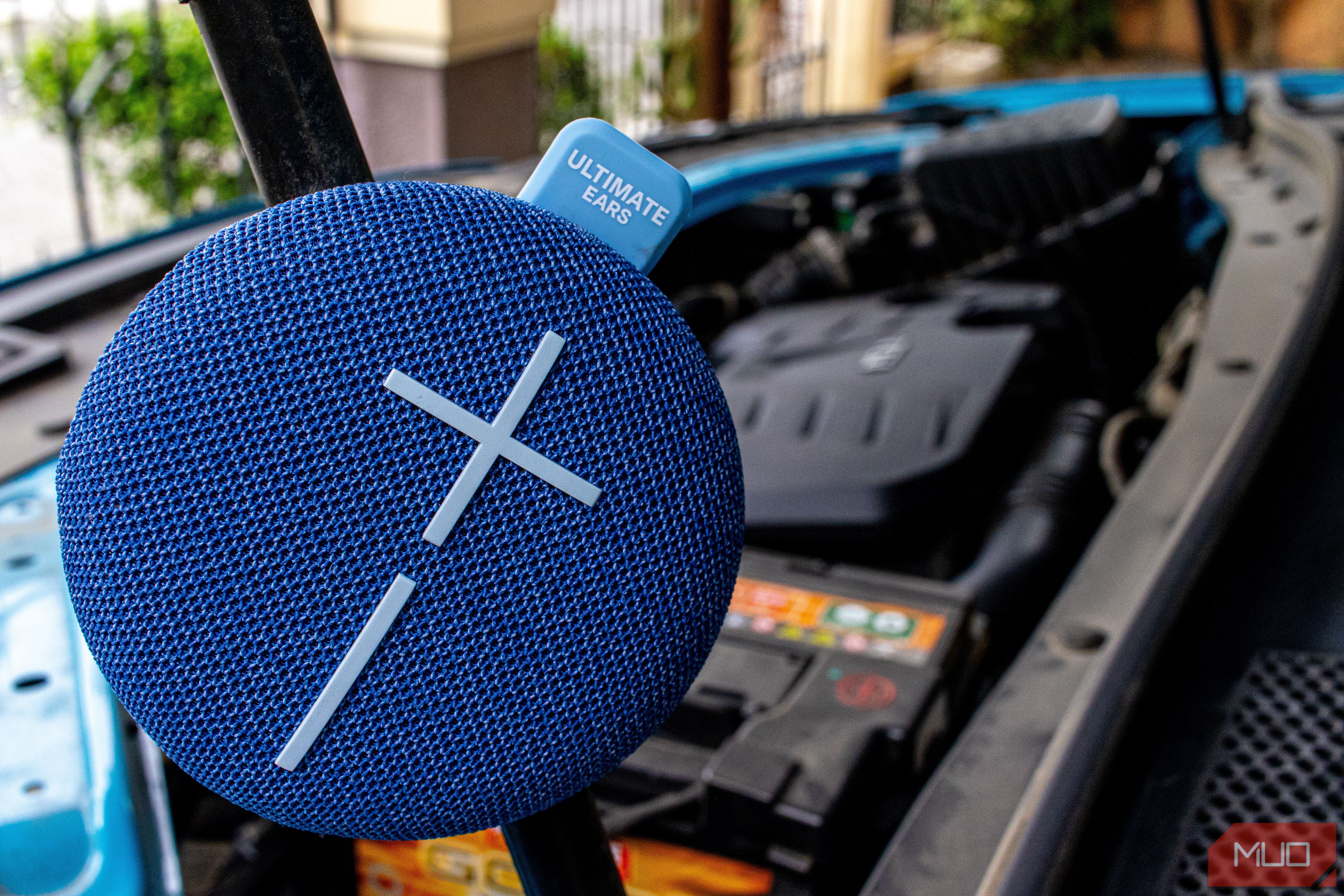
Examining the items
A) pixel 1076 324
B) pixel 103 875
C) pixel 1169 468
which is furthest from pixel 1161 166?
pixel 103 875

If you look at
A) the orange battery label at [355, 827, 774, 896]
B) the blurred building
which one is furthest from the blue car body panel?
the blurred building

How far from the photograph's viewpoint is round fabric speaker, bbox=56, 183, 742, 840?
362mm

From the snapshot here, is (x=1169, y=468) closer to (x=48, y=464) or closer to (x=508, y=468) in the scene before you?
(x=508, y=468)

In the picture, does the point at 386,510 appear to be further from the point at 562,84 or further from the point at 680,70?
the point at 680,70

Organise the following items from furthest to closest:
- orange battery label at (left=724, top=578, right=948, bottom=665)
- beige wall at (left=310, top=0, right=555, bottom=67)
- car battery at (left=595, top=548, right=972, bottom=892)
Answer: beige wall at (left=310, top=0, right=555, bottom=67)
orange battery label at (left=724, top=578, right=948, bottom=665)
car battery at (left=595, top=548, right=972, bottom=892)

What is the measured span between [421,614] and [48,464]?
2.83ft

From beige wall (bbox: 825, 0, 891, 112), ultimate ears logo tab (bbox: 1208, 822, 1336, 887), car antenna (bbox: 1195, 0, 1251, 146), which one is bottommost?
beige wall (bbox: 825, 0, 891, 112)

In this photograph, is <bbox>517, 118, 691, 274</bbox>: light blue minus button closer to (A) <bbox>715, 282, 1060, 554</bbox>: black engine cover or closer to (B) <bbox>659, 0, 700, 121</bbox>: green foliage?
(A) <bbox>715, 282, 1060, 554</bbox>: black engine cover

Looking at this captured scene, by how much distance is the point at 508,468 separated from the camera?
36cm

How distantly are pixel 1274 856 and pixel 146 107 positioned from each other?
16.9 feet

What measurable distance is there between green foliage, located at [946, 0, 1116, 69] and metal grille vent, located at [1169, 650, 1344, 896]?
9.62 meters

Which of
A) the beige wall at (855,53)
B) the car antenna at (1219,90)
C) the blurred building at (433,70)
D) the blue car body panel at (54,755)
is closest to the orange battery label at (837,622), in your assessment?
the blue car body panel at (54,755)

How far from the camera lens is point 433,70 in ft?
13.8

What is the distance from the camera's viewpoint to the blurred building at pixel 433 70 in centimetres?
413
